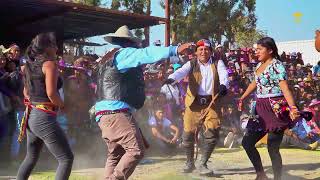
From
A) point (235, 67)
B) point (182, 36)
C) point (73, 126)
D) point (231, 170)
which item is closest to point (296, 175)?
point (231, 170)

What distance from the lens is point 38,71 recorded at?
15.7 feet

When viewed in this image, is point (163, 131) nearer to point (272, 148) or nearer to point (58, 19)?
point (272, 148)

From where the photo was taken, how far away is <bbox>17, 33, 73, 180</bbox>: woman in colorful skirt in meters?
4.74

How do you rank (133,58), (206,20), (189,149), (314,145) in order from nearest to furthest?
(133,58), (189,149), (314,145), (206,20)

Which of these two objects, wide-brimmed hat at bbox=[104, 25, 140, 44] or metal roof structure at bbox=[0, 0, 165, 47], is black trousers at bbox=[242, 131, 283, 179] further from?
metal roof structure at bbox=[0, 0, 165, 47]

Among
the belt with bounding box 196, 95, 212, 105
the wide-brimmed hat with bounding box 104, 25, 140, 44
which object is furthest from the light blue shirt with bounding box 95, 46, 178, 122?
the belt with bounding box 196, 95, 212, 105

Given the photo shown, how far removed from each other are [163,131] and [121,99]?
5177 mm

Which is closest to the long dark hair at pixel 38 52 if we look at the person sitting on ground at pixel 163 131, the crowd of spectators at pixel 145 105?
the crowd of spectators at pixel 145 105

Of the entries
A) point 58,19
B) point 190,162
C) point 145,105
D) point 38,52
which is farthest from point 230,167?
point 58,19

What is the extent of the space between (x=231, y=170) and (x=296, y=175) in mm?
986

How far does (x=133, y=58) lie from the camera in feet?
14.3

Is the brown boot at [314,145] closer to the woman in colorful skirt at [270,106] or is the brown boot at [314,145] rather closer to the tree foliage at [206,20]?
the woman in colorful skirt at [270,106]

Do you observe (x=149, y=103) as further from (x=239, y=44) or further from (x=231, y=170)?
(x=239, y=44)

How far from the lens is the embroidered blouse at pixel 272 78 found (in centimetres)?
596
